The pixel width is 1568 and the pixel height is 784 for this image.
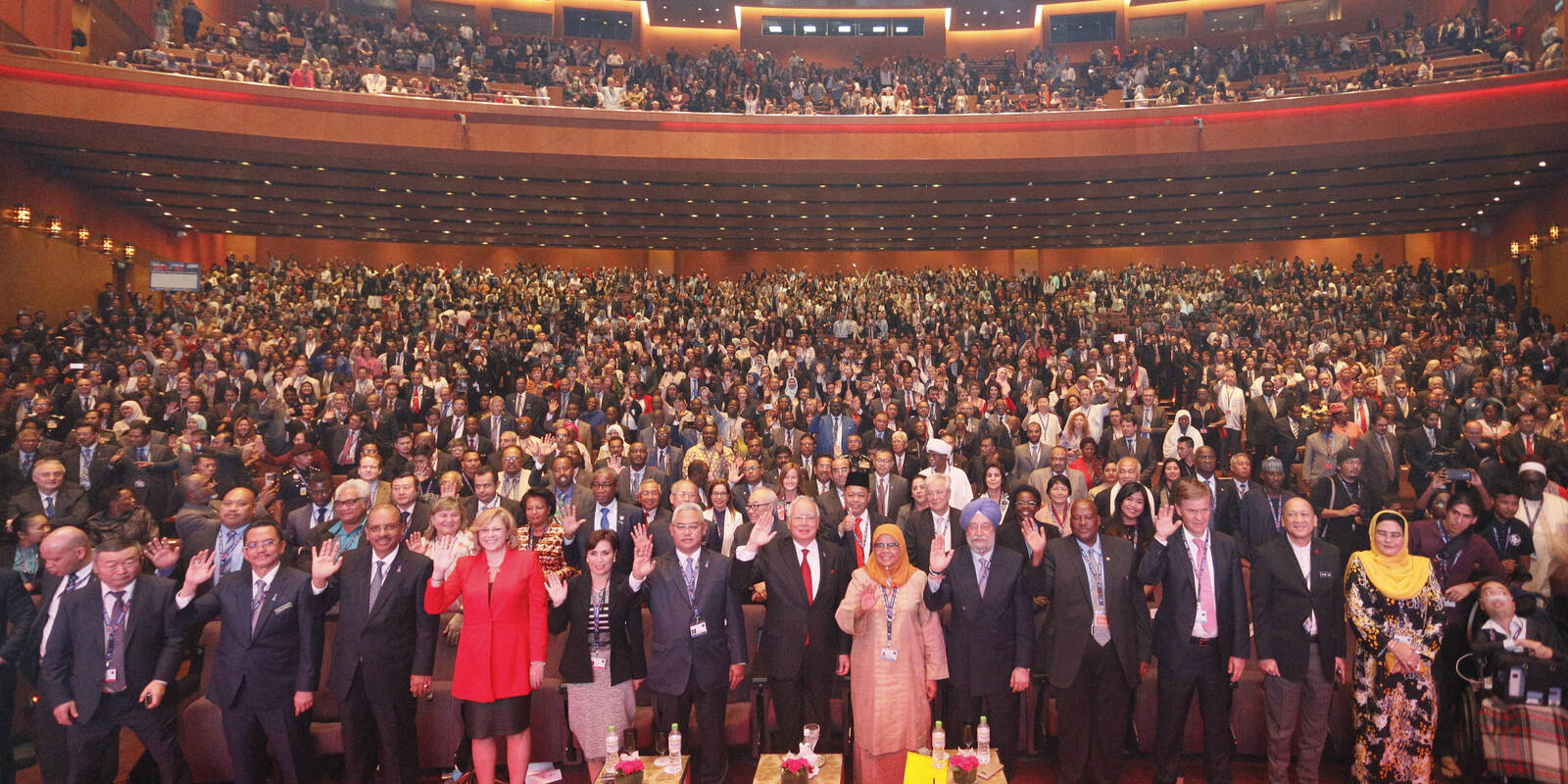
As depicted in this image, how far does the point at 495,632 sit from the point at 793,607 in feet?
4.40

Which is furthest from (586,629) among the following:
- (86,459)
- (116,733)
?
(86,459)

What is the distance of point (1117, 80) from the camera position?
1883 centimetres

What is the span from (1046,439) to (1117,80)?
564 inches

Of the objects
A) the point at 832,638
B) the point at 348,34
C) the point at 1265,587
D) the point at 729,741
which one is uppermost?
the point at 348,34

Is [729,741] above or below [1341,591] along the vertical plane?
below

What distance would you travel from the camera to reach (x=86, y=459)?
21.1ft

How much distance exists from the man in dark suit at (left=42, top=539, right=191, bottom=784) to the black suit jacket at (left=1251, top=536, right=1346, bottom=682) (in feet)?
16.0

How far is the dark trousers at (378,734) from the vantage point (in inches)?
148

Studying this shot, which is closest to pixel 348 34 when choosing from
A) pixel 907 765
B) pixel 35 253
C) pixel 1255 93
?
pixel 35 253

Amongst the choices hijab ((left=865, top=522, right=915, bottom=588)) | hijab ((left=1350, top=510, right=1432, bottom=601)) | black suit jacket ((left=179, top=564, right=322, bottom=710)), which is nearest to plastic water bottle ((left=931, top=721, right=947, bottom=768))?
hijab ((left=865, top=522, right=915, bottom=588))

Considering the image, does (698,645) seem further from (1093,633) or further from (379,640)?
(1093,633)

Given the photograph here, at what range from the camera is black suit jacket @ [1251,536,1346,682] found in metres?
3.72

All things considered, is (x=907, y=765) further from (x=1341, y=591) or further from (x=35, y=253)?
(x=35, y=253)

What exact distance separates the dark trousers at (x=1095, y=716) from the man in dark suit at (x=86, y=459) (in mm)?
6819
